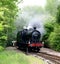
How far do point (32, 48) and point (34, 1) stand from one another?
2412cm

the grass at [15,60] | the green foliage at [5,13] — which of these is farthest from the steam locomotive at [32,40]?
the grass at [15,60]

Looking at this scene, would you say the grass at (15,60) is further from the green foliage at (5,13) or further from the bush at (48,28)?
the bush at (48,28)

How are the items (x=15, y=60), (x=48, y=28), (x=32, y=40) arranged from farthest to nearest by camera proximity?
(x=48, y=28) < (x=32, y=40) < (x=15, y=60)

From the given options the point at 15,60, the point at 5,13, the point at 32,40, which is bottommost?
the point at 15,60

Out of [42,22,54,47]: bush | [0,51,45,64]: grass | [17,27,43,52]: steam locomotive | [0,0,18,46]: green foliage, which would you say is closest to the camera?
[0,0,18,46]: green foliage

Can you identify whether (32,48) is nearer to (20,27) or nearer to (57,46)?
(57,46)

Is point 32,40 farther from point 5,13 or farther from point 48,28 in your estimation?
point 5,13

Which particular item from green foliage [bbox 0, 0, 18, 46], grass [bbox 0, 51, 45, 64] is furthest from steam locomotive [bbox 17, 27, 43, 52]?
grass [bbox 0, 51, 45, 64]

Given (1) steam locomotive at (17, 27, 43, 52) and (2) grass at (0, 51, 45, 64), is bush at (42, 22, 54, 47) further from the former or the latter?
(2) grass at (0, 51, 45, 64)

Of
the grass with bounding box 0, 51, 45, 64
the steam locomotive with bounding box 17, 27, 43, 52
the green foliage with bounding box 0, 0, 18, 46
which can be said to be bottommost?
the grass with bounding box 0, 51, 45, 64

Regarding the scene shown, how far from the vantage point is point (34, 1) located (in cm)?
5344

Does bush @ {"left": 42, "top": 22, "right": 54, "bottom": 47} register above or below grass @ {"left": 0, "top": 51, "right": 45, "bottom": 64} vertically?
above

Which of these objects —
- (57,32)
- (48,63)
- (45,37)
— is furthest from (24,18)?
(48,63)

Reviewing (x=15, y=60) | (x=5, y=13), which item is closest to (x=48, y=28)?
(x=5, y=13)
